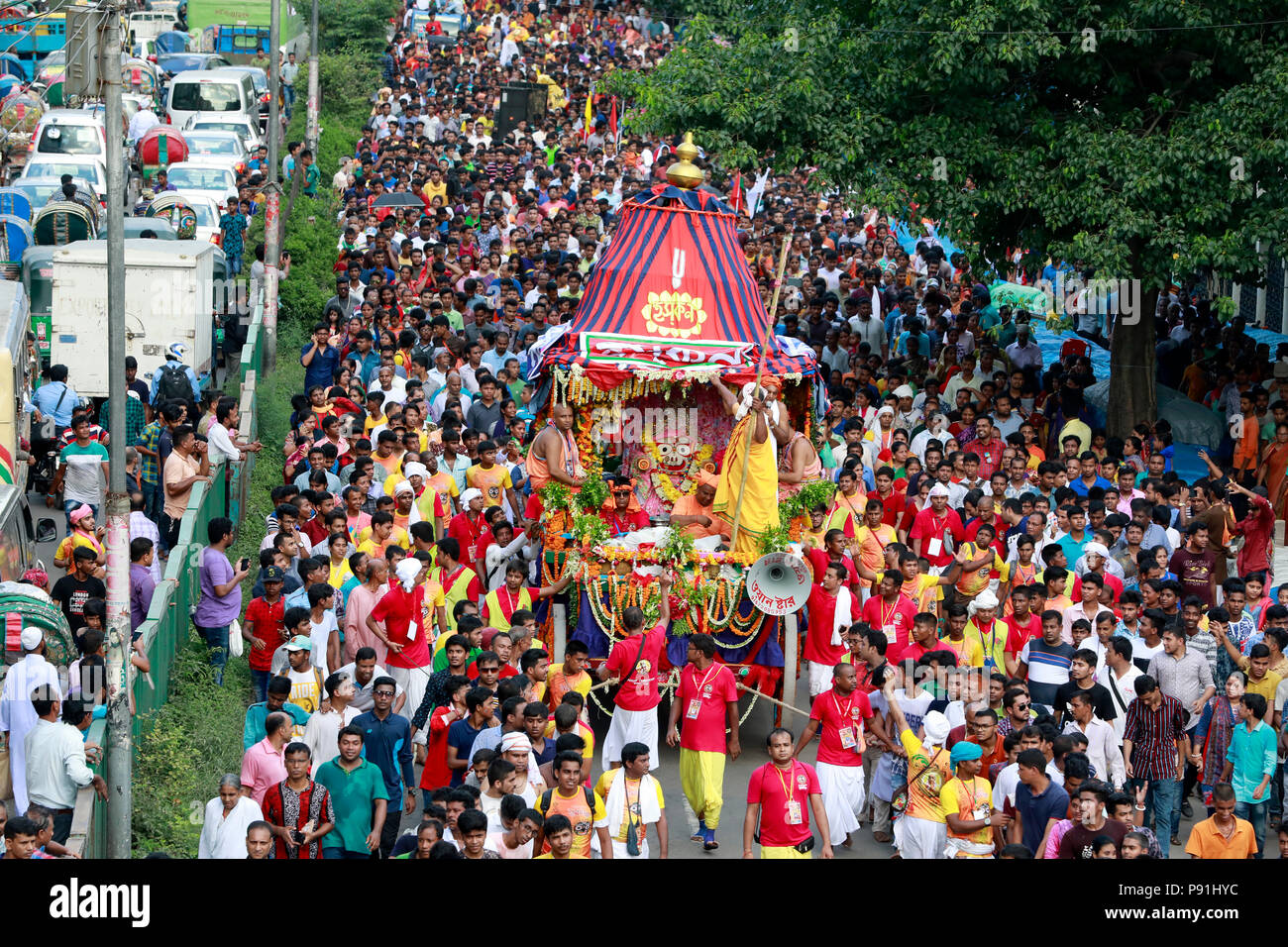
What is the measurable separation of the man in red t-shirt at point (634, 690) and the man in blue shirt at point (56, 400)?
800 cm

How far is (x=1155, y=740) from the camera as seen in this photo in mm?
11906

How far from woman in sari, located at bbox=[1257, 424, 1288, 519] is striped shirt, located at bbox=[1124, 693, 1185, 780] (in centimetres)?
660

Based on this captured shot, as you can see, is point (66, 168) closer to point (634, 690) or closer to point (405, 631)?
point (405, 631)

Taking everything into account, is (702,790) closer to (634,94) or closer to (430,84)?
(634,94)

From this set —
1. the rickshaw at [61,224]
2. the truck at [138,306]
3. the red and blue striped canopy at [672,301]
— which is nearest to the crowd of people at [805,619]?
the red and blue striped canopy at [672,301]

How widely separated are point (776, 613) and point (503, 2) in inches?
1729

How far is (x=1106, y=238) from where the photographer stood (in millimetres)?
18797

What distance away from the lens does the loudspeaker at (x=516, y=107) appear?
38.8 m

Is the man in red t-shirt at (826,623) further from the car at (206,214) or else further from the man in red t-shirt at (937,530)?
the car at (206,214)

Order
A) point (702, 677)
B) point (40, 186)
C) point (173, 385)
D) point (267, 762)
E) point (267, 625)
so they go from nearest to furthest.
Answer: point (267, 762)
point (702, 677)
point (267, 625)
point (173, 385)
point (40, 186)

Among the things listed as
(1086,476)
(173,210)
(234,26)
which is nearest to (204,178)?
(173,210)

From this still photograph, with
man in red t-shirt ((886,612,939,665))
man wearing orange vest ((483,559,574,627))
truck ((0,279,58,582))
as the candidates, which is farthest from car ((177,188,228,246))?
man in red t-shirt ((886,612,939,665))

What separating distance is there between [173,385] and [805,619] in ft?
24.7

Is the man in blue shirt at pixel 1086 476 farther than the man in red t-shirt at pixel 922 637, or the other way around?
the man in blue shirt at pixel 1086 476
